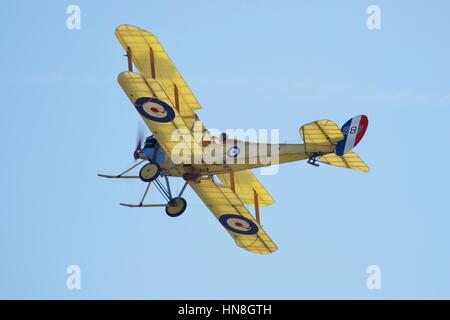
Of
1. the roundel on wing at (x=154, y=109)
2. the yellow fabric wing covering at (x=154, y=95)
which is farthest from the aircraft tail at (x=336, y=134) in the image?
the roundel on wing at (x=154, y=109)

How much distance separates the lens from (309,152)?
30.2 m

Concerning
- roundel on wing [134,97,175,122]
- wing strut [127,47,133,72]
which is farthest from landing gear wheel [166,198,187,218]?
wing strut [127,47,133,72]

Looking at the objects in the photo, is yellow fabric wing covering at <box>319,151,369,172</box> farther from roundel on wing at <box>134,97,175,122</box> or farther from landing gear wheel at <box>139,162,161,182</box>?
roundel on wing at <box>134,97,175,122</box>

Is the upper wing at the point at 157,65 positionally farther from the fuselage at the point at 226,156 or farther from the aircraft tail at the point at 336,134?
the aircraft tail at the point at 336,134

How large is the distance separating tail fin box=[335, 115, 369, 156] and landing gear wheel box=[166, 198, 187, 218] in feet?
14.7

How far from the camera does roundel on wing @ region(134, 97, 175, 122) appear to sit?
1184 inches

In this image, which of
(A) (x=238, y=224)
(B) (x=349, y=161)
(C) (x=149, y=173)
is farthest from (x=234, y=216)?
(B) (x=349, y=161)

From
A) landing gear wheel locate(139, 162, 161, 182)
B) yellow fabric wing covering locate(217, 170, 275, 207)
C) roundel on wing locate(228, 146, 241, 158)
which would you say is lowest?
yellow fabric wing covering locate(217, 170, 275, 207)

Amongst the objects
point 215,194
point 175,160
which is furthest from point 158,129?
→ point 215,194

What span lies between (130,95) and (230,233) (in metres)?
5.81

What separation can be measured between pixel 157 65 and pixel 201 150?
3453 millimetres

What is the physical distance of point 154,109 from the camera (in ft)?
99.2
